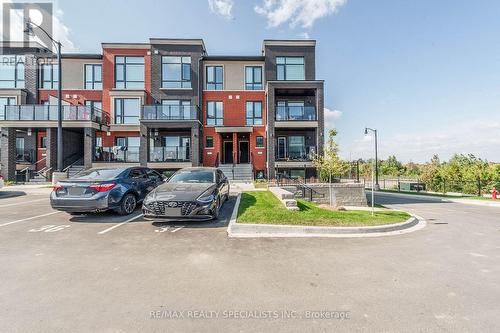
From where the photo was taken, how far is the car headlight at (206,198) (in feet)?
21.8

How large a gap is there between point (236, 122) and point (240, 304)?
2038cm

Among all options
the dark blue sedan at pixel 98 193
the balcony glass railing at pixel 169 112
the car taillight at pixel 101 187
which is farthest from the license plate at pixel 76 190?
the balcony glass railing at pixel 169 112

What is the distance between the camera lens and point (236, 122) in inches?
885

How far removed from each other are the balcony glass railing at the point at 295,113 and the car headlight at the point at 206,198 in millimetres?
14396

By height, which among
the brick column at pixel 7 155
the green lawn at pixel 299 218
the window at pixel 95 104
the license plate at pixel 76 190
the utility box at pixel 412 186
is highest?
the window at pixel 95 104

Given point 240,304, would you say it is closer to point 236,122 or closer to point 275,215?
point 275,215

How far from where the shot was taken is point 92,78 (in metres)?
22.6

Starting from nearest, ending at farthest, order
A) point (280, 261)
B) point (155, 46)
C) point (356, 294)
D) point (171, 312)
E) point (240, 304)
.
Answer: point (171, 312) < point (240, 304) < point (356, 294) < point (280, 261) < point (155, 46)

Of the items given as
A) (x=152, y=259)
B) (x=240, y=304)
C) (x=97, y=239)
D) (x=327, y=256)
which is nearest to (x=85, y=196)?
(x=97, y=239)

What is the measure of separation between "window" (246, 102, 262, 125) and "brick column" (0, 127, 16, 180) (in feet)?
65.0

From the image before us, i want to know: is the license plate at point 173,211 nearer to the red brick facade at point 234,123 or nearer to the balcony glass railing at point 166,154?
the balcony glass railing at point 166,154

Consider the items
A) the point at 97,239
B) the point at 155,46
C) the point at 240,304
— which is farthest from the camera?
the point at 155,46

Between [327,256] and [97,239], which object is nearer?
[327,256]

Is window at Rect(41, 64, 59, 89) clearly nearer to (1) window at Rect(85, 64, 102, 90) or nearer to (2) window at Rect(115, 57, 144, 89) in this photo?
(1) window at Rect(85, 64, 102, 90)
